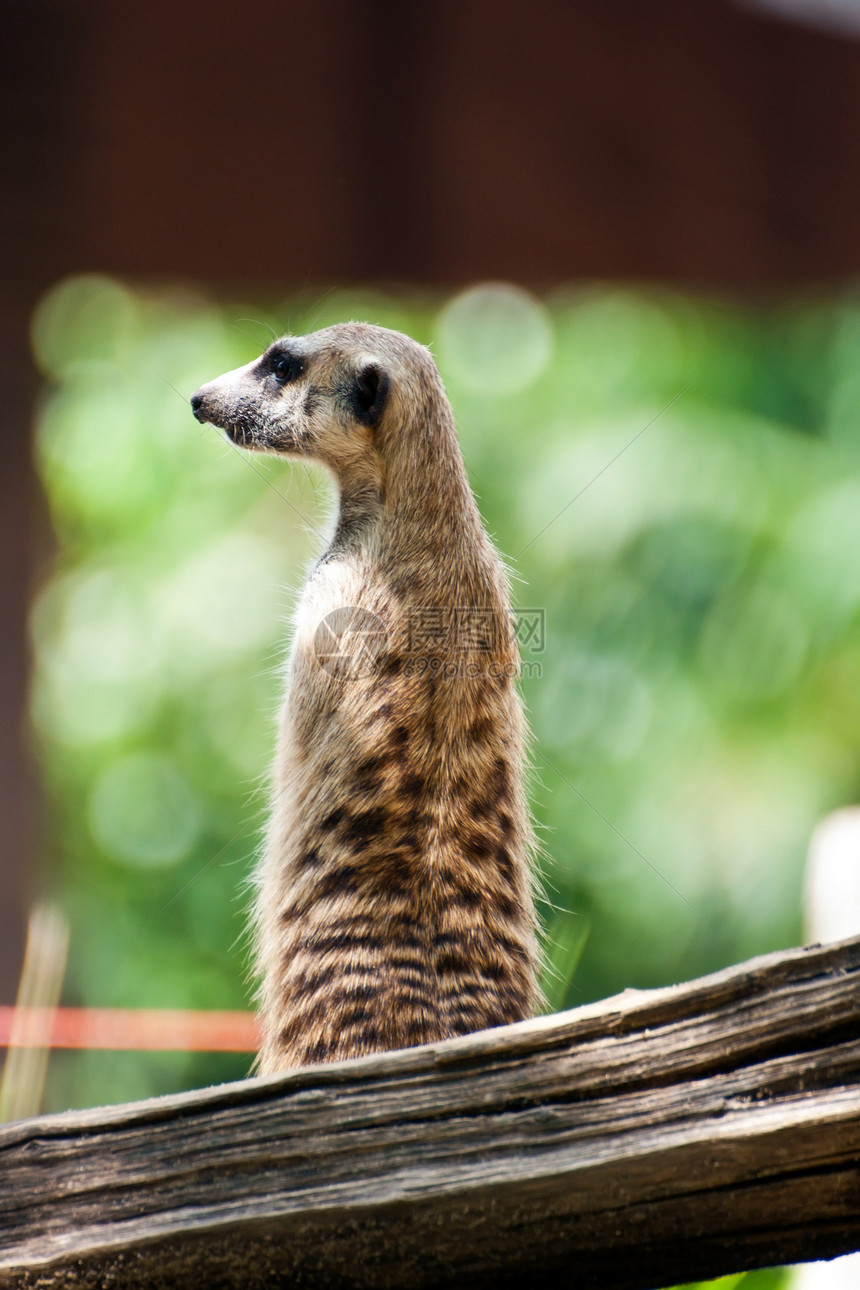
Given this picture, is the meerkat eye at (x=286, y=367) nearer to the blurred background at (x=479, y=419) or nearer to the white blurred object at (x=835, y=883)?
the blurred background at (x=479, y=419)

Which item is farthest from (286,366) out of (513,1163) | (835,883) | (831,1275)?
(831,1275)

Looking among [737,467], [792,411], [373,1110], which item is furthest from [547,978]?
[792,411]

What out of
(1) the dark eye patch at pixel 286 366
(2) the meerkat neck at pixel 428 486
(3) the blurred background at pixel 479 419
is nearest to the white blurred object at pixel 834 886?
(3) the blurred background at pixel 479 419

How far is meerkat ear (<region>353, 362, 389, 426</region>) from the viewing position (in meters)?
1.66

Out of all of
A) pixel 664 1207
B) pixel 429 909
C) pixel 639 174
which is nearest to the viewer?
pixel 664 1207

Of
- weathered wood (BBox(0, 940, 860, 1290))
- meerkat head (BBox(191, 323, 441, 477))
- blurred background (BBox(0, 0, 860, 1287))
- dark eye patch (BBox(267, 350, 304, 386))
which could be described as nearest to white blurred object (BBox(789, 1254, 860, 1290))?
blurred background (BBox(0, 0, 860, 1287))

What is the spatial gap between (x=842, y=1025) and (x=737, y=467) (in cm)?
489

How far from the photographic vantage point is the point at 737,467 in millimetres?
A: 5605

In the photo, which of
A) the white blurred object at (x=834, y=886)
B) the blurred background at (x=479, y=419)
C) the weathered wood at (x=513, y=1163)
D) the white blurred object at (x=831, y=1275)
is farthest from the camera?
the blurred background at (x=479, y=419)

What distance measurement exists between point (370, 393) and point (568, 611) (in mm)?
3974

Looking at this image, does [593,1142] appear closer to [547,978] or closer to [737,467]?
[547,978]

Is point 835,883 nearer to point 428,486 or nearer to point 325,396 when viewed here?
point 428,486

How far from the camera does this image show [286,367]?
1751 millimetres

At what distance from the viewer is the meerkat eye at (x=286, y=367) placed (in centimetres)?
175
